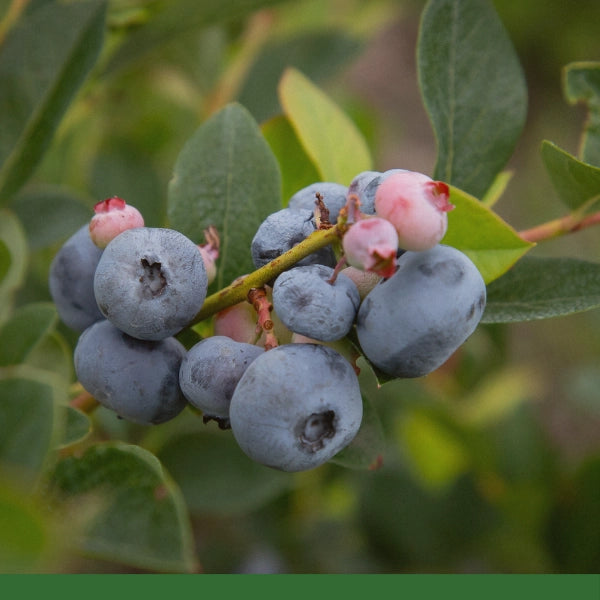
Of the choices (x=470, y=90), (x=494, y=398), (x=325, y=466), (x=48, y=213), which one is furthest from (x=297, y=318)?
(x=494, y=398)

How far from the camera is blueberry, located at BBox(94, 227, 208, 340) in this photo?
29.3 inches

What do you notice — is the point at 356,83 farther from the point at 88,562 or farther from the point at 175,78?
the point at 88,562

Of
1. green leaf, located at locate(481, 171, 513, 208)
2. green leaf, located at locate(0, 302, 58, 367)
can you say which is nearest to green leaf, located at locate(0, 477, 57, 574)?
green leaf, located at locate(0, 302, 58, 367)

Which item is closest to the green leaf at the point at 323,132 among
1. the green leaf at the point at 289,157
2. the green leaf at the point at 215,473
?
the green leaf at the point at 289,157

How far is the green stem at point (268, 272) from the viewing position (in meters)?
0.71

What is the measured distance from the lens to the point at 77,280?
2.92ft

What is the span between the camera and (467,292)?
71 centimetres

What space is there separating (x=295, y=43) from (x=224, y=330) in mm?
1159

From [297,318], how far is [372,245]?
0.11 meters

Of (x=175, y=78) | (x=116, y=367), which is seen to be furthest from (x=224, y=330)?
(x=175, y=78)

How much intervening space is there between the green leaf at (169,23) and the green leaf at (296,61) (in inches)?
14.1

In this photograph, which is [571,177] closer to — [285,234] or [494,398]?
[285,234]

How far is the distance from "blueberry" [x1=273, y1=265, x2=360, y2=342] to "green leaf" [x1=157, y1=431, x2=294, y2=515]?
2.69ft

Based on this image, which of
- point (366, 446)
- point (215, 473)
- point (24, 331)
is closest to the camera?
point (366, 446)
